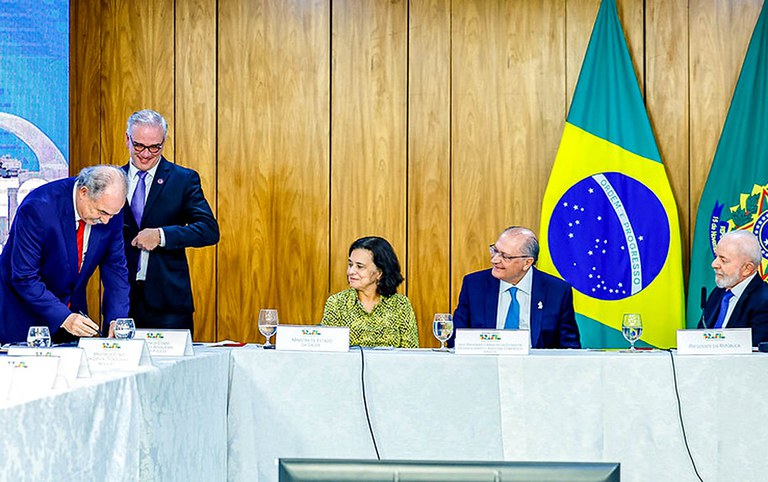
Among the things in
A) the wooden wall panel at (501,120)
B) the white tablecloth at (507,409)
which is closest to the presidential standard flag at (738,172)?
the wooden wall panel at (501,120)

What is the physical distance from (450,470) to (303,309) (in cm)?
436

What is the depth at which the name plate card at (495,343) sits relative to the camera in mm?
3268

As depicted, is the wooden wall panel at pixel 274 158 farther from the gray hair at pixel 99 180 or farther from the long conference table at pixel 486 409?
the long conference table at pixel 486 409

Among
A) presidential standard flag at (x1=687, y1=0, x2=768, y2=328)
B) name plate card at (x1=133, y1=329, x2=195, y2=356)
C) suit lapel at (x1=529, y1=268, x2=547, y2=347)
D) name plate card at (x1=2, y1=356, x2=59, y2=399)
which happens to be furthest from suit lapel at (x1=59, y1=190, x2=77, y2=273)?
presidential standard flag at (x1=687, y1=0, x2=768, y2=328)

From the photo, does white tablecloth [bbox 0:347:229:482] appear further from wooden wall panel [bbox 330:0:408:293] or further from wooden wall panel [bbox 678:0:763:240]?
wooden wall panel [bbox 678:0:763:240]

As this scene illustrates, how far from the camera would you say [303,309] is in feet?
18.2

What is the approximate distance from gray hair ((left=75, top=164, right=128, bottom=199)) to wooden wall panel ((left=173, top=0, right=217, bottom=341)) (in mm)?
2088

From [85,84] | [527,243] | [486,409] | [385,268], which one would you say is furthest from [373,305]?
[85,84]

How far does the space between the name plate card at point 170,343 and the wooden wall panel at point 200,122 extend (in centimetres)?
244

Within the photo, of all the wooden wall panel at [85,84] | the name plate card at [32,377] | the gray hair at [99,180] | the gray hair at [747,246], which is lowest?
the name plate card at [32,377]

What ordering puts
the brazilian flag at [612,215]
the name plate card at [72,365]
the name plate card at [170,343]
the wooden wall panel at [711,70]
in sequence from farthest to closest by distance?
the wooden wall panel at [711,70] → the brazilian flag at [612,215] → the name plate card at [170,343] → the name plate card at [72,365]

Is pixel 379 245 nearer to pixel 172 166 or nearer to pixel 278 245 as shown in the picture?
pixel 172 166

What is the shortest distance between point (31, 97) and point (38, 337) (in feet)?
7.73

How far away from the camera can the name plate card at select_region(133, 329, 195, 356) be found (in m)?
3.10
